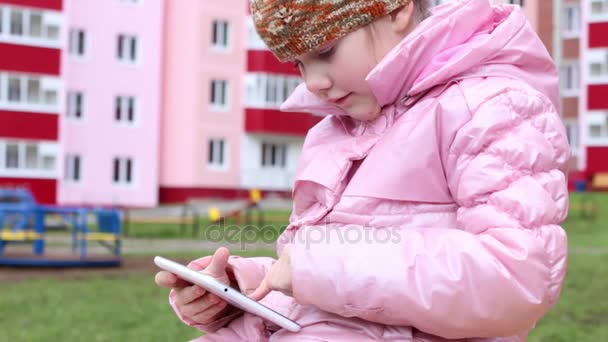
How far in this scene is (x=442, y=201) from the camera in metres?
1.52

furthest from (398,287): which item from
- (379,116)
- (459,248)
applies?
(379,116)

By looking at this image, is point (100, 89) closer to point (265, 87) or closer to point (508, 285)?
point (265, 87)

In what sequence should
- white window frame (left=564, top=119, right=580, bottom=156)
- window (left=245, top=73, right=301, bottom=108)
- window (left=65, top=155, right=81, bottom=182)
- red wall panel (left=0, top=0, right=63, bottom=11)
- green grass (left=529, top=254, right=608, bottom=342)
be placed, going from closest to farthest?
1. green grass (left=529, top=254, right=608, bottom=342)
2. red wall panel (left=0, top=0, right=63, bottom=11)
3. window (left=65, top=155, right=81, bottom=182)
4. window (left=245, top=73, right=301, bottom=108)
5. white window frame (left=564, top=119, right=580, bottom=156)

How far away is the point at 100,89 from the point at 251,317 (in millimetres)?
24158

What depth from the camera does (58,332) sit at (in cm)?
587

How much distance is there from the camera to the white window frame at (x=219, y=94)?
27.1m

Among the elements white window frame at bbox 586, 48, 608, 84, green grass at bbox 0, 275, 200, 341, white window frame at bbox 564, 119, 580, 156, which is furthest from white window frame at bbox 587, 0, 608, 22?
green grass at bbox 0, 275, 200, 341

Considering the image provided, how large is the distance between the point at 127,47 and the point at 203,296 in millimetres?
24305

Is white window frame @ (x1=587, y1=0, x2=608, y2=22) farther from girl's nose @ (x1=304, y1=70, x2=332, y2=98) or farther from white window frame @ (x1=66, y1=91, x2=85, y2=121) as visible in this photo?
girl's nose @ (x1=304, y1=70, x2=332, y2=98)

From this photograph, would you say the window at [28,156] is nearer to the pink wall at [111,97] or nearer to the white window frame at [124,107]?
the pink wall at [111,97]

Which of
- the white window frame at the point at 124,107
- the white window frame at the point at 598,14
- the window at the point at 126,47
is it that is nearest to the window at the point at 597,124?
the white window frame at the point at 598,14

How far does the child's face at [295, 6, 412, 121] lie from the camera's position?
1552 mm

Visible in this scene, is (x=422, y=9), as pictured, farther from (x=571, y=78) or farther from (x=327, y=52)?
(x=571, y=78)

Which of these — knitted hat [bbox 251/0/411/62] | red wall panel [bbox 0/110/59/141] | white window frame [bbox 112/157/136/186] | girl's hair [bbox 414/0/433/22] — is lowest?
white window frame [bbox 112/157/136/186]
